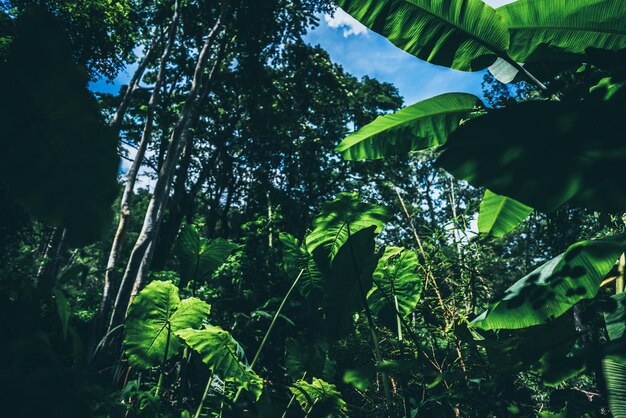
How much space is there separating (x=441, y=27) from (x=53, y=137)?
1754mm

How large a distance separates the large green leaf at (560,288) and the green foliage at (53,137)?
5.18ft

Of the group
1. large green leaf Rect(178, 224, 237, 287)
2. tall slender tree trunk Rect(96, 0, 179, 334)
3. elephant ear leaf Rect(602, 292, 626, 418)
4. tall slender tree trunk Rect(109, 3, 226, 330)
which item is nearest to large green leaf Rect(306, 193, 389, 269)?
large green leaf Rect(178, 224, 237, 287)

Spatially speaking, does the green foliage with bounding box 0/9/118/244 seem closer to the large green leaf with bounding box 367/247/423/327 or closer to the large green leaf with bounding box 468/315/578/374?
the large green leaf with bounding box 468/315/578/374

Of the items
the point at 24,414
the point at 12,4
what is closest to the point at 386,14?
the point at 24,414

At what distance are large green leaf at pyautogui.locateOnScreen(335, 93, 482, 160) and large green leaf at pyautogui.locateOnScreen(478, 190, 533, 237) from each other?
1.71 ft

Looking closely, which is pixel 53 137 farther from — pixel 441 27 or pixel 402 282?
pixel 402 282

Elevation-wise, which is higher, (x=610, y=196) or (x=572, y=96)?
(x=572, y=96)

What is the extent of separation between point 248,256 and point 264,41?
6325mm

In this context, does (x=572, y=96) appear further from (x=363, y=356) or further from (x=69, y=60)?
(x=363, y=356)

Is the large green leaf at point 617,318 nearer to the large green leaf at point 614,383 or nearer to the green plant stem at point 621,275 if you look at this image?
the large green leaf at point 614,383

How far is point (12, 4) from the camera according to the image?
309 inches

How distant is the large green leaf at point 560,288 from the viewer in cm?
130

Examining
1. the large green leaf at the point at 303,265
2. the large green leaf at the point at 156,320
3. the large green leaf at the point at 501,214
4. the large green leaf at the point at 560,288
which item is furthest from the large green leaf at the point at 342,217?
the large green leaf at the point at 560,288

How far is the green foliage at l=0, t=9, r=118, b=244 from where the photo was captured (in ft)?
3.04
